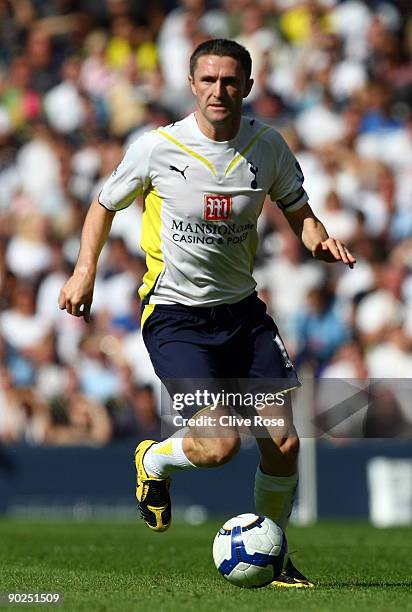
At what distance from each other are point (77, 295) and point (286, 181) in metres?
1.28

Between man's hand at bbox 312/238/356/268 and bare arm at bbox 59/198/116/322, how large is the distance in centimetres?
109

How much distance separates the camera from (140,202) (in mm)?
14664

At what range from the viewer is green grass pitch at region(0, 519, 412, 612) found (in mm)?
5562

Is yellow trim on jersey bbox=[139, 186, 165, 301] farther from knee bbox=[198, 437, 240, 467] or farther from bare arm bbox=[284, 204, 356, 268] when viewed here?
knee bbox=[198, 437, 240, 467]

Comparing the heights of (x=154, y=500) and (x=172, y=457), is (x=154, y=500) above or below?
below

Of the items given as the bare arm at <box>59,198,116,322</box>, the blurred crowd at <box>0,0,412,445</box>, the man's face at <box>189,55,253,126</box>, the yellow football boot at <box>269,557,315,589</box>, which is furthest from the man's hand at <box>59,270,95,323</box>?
the blurred crowd at <box>0,0,412,445</box>

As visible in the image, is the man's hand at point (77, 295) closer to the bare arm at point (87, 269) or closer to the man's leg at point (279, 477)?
the bare arm at point (87, 269)

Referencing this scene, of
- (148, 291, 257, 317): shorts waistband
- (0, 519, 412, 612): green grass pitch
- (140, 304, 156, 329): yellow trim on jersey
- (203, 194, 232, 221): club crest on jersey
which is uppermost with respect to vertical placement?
(203, 194, 232, 221): club crest on jersey

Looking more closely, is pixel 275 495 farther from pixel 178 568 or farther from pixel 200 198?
pixel 200 198

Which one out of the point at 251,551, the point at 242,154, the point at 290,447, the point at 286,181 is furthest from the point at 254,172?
the point at 251,551

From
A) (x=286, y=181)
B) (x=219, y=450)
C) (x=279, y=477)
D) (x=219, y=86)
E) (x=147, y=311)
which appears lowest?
(x=279, y=477)

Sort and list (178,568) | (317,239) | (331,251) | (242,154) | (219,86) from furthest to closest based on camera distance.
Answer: (178,568)
(317,239)
(242,154)
(331,251)
(219,86)

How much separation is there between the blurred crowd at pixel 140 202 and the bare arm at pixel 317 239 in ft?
20.1

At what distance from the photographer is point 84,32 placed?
58.6 feet
